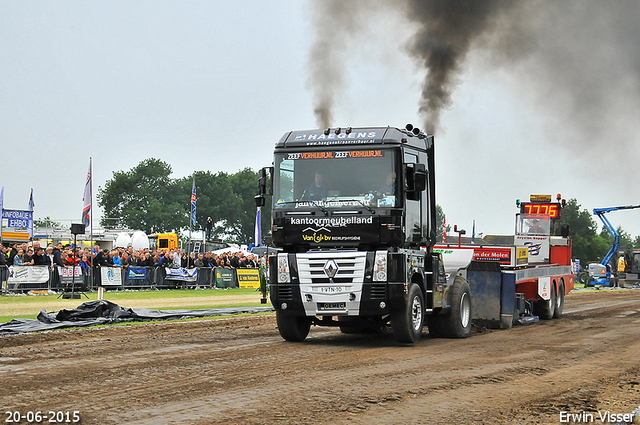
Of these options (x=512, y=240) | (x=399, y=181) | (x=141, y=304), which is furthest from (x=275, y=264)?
(x=141, y=304)

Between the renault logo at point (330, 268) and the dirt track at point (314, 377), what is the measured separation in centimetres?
118

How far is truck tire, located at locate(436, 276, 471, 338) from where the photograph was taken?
13.5m

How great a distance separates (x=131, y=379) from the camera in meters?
8.31

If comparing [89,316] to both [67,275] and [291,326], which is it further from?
[67,275]

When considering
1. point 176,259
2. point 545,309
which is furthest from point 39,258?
point 545,309

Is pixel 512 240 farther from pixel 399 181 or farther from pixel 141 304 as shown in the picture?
pixel 141 304

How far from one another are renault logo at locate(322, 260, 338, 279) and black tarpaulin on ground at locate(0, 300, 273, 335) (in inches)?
230

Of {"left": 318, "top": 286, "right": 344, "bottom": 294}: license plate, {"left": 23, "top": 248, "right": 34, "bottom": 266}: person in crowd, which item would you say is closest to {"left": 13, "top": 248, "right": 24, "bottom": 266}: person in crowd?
{"left": 23, "top": 248, "right": 34, "bottom": 266}: person in crowd

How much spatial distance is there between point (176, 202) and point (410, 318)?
97.8 metres

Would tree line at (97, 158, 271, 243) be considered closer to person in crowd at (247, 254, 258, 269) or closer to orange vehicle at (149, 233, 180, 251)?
orange vehicle at (149, 233, 180, 251)

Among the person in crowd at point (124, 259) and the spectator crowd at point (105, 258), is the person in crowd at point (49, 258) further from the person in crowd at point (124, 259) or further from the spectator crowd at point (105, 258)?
the person in crowd at point (124, 259)

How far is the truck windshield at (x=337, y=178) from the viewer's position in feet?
38.5

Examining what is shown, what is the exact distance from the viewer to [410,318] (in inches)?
466

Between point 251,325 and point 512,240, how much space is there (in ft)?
21.5
